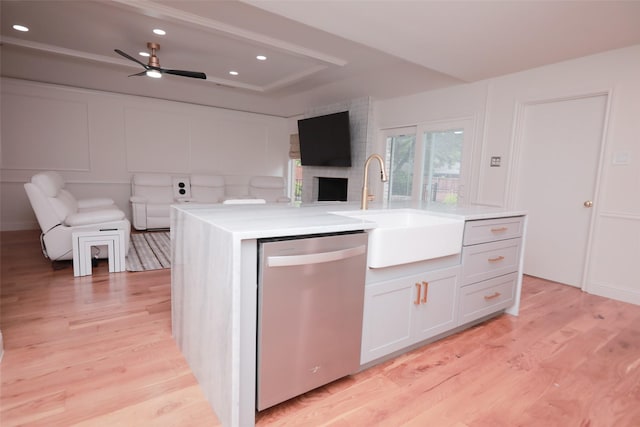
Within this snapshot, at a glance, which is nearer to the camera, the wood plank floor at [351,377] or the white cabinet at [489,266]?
the wood plank floor at [351,377]

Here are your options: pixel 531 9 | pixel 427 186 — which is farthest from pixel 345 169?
pixel 531 9

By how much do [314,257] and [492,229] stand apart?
152cm

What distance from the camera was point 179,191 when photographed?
6.16m

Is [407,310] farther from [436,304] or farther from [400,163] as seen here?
[400,163]

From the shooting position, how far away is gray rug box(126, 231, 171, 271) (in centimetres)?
357

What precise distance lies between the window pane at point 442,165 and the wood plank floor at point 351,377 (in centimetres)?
228

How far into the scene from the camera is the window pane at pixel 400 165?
5238 mm

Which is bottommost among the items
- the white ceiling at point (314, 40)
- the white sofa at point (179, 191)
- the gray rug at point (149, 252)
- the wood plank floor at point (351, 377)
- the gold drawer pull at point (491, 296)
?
the wood plank floor at point (351, 377)

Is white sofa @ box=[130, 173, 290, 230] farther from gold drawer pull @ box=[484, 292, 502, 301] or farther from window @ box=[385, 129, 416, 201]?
gold drawer pull @ box=[484, 292, 502, 301]

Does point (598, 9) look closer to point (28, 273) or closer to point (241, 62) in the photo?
point (241, 62)

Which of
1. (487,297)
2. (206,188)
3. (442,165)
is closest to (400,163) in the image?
(442,165)

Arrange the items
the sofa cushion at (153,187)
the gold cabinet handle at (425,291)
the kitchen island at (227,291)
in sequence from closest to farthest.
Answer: the kitchen island at (227,291) → the gold cabinet handle at (425,291) → the sofa cushion at (153,187)

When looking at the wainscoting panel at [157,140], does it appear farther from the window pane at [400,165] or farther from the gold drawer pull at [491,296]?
the gold drawer pull at [491,296]

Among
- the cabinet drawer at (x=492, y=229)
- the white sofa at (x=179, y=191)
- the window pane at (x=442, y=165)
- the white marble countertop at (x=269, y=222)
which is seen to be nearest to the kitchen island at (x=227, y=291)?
the white marble countertop at (x=269, y=222)
